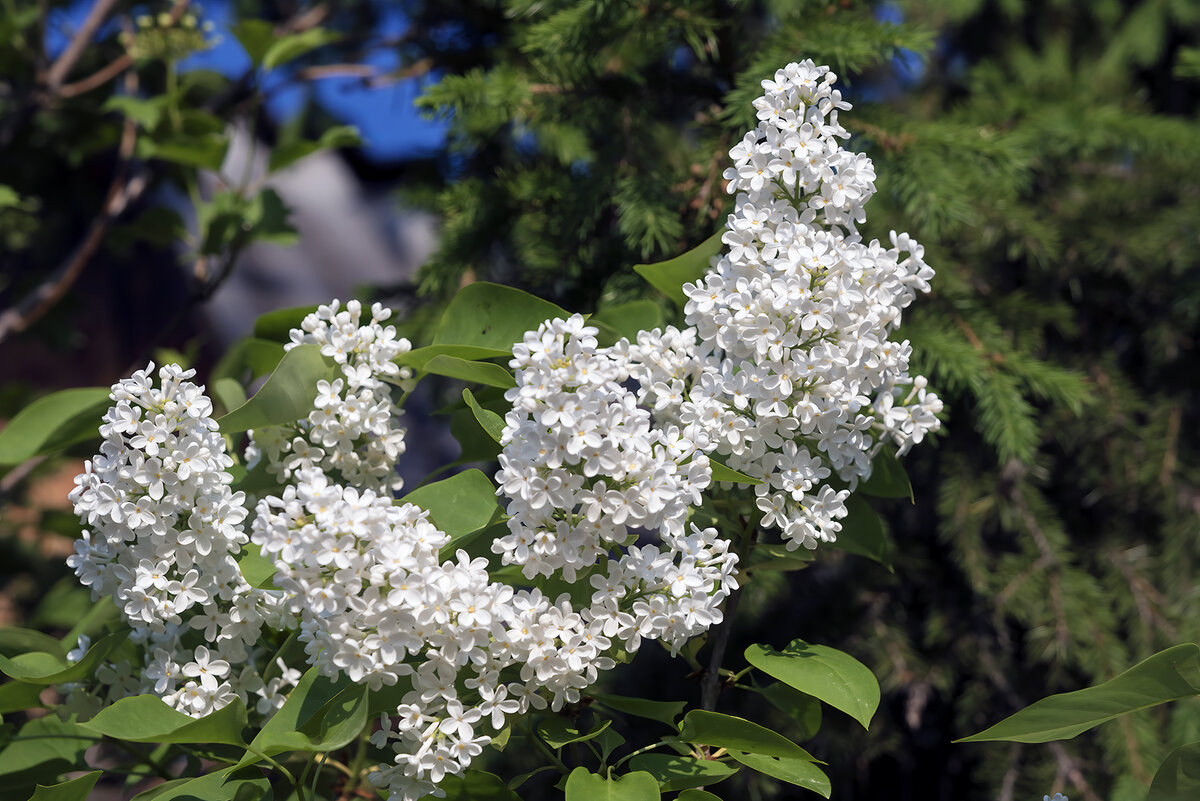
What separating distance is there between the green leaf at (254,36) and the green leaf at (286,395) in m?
0.67

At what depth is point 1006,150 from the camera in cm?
80

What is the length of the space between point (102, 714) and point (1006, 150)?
2.62ft

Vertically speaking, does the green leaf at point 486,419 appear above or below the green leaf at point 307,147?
above

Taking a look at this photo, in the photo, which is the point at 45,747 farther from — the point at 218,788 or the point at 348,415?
the point at 348,415

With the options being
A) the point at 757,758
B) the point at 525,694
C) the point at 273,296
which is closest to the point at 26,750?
the point at 525,694

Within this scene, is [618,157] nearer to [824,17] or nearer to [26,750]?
[824,17]

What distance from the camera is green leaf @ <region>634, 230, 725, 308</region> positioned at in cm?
56

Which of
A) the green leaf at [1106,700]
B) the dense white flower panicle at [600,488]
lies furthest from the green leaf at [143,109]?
the green leaf at [1106,700]

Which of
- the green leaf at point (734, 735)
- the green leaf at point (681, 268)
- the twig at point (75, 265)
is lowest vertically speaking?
the twig at point (75, 265)

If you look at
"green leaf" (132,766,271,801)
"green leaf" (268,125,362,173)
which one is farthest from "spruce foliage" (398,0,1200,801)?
"green leaf" (132,766,271,801)

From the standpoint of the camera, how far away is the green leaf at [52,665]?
515 millimetres

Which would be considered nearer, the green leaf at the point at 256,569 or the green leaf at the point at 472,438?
the green leaf at the point at 256,569

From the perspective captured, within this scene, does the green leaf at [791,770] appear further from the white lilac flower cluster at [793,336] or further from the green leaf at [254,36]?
the green leaf at [254,36]

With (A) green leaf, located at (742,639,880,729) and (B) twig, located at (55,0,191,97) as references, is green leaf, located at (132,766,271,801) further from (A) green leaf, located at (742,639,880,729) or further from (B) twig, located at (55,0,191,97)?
(B) twig, located at (55,0,191,97)
